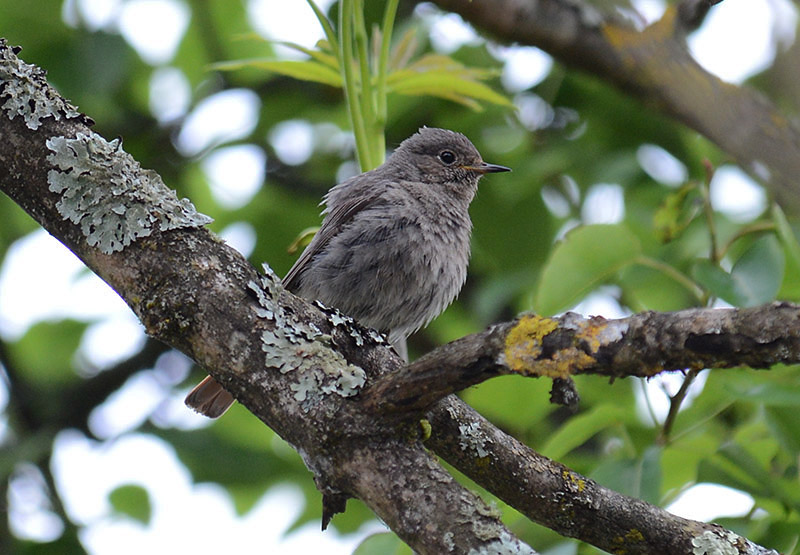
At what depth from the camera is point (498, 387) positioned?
395 centimetres

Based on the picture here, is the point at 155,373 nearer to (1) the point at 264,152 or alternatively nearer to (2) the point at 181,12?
(1) the point at 264,152

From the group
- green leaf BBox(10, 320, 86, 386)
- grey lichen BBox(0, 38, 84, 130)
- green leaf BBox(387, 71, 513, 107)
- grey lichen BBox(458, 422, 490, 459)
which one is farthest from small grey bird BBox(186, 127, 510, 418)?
green leaf BBox(10, 320, 86, 386)

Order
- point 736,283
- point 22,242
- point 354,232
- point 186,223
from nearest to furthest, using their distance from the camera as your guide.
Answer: point 186,223 → point 736,283 → point 354,232 → point 22,242

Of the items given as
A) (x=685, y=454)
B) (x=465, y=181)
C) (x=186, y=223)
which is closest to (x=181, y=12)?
(x=465, y=181)

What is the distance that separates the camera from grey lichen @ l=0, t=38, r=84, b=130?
2.44 metres

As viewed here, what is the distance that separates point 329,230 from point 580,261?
4.93ft

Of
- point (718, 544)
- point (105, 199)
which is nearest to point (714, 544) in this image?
point (718, 544)

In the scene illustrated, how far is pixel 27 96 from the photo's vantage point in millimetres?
2447

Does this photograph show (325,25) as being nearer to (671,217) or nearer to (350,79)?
(350,79)

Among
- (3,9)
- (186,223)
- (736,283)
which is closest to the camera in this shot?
(186,223)

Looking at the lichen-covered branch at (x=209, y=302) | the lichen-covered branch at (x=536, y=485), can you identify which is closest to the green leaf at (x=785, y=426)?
the lichen-covered branch at (x=536, y=485)

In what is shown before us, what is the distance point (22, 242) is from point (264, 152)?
5.29ft

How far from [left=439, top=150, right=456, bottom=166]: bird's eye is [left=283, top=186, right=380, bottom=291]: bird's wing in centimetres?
92

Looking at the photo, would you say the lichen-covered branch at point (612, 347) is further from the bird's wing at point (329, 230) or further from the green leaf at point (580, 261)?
the bird's wing at point (329, 230)
